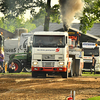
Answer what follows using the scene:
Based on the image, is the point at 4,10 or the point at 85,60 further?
the point at 4,10

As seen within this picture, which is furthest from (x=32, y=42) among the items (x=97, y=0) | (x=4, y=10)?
(x=97, y=0)

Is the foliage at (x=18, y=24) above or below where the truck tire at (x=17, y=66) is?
above

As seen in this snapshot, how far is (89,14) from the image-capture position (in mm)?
42562

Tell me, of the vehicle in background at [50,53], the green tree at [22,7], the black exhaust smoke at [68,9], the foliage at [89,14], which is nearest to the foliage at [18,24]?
the foliage at [89,14]

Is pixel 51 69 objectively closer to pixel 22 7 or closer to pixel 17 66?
pixel 17 66

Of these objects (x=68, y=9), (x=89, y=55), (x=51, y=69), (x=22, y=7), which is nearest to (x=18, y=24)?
(x=22, y=7)

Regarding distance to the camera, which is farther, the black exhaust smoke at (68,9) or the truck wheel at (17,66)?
the black exhaust smoke at (68,9)

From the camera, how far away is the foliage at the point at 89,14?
41375 mm

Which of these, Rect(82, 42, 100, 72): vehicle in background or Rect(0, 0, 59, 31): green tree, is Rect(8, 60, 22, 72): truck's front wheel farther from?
Rect(0, 0, 59, 31): green tree

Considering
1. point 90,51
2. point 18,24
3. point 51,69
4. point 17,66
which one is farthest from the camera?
point 18,24

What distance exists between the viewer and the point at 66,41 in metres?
21.5

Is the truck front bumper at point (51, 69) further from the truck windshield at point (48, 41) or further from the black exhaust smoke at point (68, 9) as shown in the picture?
the black exhaust smoke at point (68, 9)

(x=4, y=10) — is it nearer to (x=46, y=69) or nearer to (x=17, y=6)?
(x=17, y=6)

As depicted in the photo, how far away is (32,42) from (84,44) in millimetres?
9693
